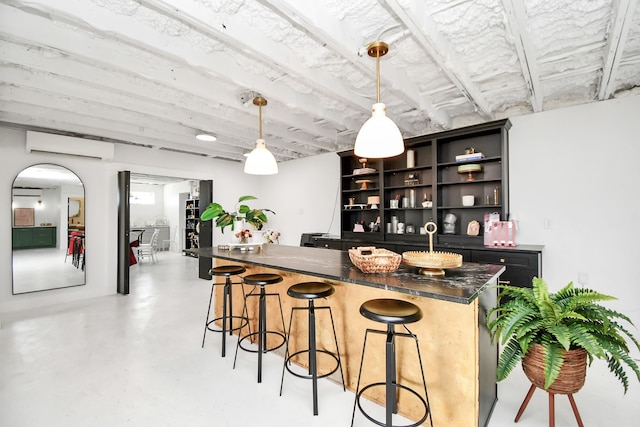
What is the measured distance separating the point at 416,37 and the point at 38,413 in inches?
138

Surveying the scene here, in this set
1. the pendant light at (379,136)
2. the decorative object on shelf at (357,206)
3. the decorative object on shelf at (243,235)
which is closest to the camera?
the pendant light at (379,136)

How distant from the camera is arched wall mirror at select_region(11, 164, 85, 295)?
4.18 metres

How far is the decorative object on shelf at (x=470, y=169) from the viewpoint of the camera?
376cm

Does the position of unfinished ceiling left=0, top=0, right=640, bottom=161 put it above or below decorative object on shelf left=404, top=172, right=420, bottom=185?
above

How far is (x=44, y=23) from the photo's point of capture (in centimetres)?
204

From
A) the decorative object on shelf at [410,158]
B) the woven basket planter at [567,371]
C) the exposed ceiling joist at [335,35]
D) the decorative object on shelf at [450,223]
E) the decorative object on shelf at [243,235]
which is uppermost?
the exposed ceiling joist at [335,35]

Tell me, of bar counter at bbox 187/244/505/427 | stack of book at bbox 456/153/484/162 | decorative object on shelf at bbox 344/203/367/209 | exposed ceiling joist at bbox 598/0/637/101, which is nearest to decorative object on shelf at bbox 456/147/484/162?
stack of book at bbox 456/153/484/162

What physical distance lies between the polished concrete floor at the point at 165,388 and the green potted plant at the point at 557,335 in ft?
1.69

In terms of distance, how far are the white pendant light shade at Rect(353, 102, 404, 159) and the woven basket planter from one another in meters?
1.38

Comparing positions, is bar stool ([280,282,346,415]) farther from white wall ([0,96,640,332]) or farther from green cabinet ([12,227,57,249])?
green cabinet ([12,227,57,249])

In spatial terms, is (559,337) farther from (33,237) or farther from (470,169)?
(33,237)

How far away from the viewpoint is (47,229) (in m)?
4.45

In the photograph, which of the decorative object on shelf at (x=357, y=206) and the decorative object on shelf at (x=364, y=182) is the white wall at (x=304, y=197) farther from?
the decorative object on shelf at (x=364, y=182)

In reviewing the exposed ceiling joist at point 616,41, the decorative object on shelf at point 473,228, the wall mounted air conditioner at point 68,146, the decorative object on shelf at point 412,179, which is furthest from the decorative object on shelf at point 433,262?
the wall mounted air conditioner at point 68,146
